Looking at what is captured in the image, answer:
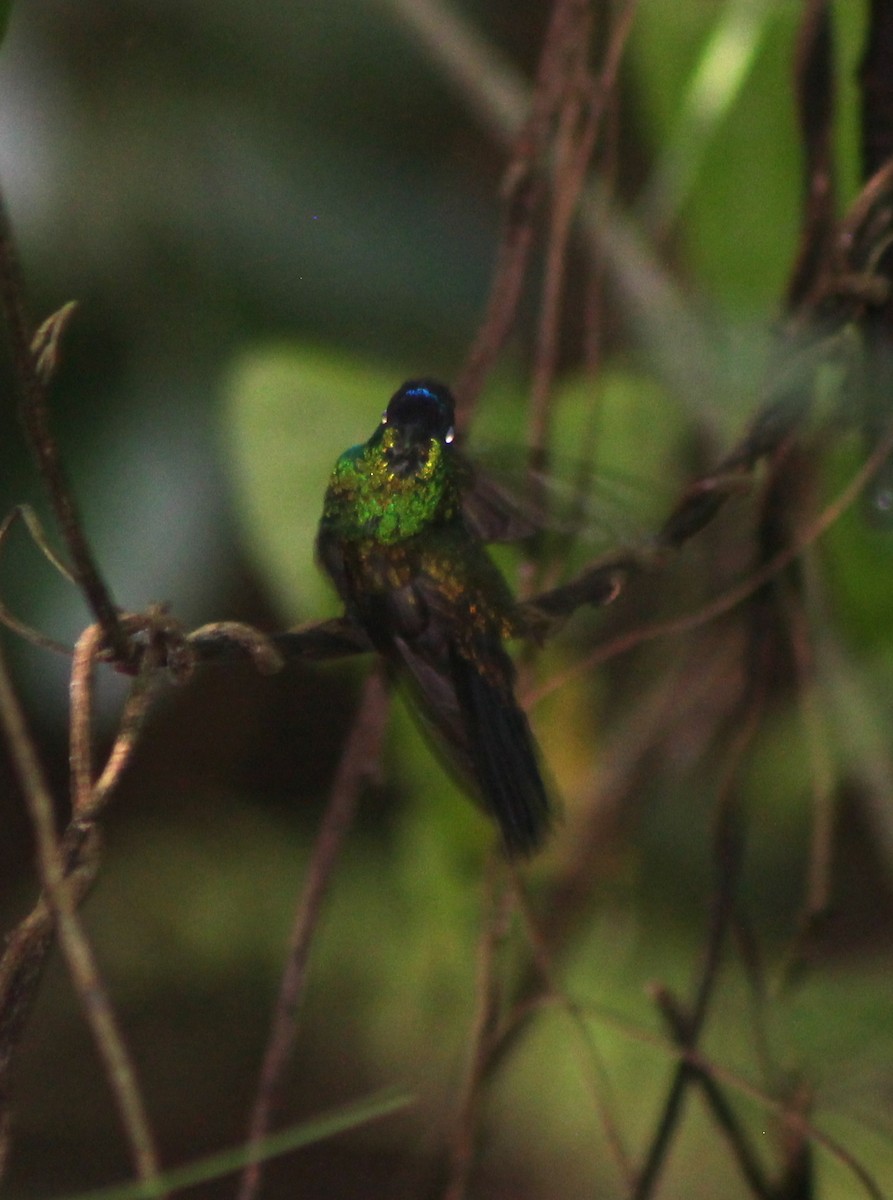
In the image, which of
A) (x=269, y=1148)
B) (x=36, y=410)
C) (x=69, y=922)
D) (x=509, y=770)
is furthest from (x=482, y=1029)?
(x=36, y=410)

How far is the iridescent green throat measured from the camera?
923mm

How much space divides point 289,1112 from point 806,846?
103 cm

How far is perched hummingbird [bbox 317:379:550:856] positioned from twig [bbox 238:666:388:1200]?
0.68 ft

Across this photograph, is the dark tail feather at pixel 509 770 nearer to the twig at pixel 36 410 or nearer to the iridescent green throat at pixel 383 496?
the iridescent green throat at pixel 383 496

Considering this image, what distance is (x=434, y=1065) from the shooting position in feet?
6.72

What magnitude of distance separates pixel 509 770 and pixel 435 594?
0.53 ft

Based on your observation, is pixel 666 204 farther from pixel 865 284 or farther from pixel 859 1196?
pixel 859 1196

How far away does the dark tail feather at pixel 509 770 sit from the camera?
2.70 ft

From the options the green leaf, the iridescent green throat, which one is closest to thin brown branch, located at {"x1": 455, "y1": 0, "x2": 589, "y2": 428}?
the iridescent green throat

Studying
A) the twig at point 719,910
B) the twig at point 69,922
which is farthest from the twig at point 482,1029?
the twig at point 69,922

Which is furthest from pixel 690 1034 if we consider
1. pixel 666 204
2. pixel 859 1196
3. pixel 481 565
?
pixel 666 204

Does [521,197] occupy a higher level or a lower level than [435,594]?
higher

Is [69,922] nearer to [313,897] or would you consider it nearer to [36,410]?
[36,410]

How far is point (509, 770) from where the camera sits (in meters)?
0.83
